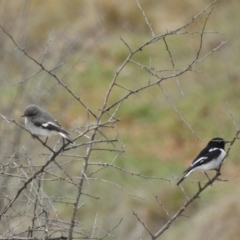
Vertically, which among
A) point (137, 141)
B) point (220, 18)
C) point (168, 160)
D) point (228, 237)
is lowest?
point (228, 237)

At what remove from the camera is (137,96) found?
591 inches

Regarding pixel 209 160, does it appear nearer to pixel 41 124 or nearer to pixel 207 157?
pixel 207 157

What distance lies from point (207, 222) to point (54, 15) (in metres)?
11.0

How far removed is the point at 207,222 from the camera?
37.0 feet

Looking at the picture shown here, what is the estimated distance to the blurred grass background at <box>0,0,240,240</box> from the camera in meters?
11.3

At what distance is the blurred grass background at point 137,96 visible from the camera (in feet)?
37.2

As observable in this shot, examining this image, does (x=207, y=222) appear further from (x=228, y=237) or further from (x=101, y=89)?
(x=101, y=89)

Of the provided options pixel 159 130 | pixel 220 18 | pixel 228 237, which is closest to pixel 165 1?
pixel 220 18

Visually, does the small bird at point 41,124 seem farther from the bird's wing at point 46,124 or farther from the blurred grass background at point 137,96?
the blurred grass background at point 137,96

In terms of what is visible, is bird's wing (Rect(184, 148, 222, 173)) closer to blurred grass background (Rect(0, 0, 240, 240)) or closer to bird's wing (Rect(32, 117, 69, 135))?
bird's wing (Rect(32, 117, 69, 135))

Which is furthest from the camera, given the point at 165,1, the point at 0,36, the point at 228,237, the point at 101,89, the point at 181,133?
the point at 165,1

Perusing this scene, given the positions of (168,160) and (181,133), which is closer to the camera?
(168,160)

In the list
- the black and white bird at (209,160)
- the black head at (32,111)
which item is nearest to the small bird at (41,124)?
the black head at (32,111)

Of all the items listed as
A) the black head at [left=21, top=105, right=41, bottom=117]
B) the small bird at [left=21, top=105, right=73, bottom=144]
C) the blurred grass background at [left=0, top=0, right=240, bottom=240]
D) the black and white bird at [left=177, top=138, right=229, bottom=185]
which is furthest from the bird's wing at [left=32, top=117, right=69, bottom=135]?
the blurred grass background at [left=0, top=0, right=240, bottom=240]
